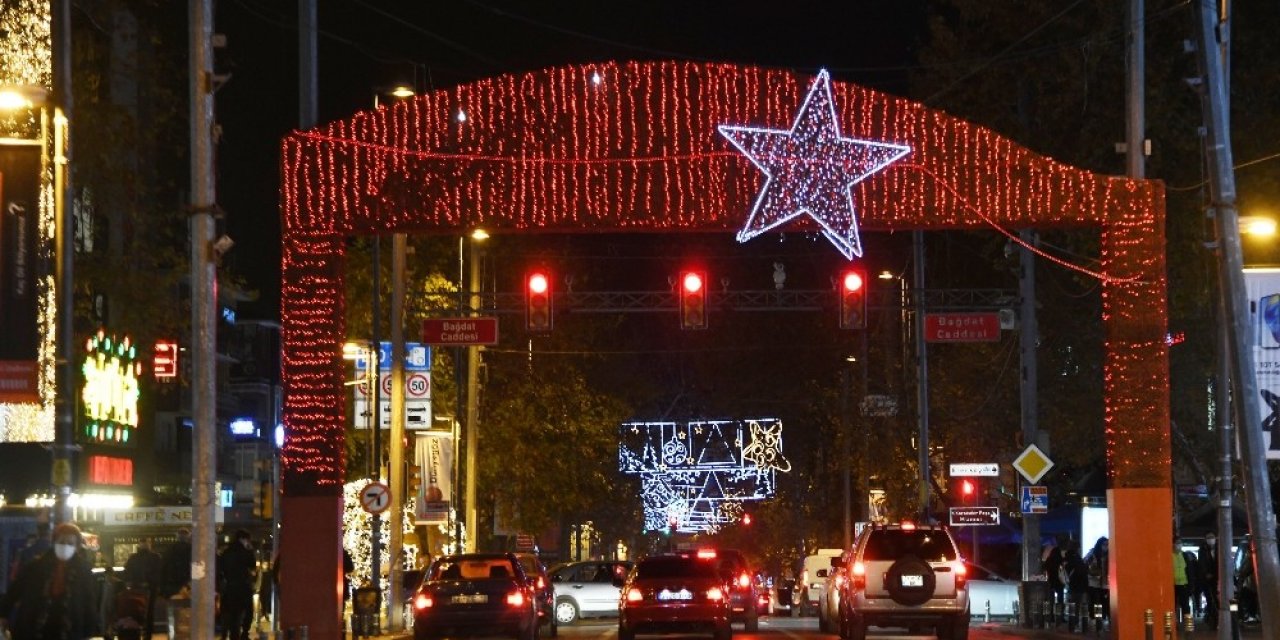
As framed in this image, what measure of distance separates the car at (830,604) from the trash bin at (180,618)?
11519mm

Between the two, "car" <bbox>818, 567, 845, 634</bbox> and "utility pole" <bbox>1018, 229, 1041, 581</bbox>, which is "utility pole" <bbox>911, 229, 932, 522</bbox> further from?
"car" <bbox>818, 567, 845, 634</bbox>

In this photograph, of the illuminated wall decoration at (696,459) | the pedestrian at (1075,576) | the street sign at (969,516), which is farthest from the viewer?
the illuminated wall decoration at (696,459)

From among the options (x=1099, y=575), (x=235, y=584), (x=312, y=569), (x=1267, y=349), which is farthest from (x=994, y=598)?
(x=312, y=569)

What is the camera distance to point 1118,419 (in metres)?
27.5

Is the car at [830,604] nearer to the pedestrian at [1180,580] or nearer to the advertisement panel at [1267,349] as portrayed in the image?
the pedestrian at [1180,580]

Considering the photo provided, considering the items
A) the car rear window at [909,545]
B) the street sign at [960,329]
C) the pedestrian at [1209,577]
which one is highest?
the street sign at [960,329]

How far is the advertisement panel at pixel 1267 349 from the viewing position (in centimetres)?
2425

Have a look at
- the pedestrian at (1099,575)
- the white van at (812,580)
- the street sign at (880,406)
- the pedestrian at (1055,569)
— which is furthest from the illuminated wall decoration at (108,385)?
the street sign at (880,406)

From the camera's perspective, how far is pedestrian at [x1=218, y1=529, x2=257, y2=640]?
27500 millimetres

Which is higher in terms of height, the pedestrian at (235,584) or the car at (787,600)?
the pedestrian at (235,584)

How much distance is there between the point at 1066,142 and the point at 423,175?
20.2m

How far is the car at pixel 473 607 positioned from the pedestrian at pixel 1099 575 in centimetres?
1265

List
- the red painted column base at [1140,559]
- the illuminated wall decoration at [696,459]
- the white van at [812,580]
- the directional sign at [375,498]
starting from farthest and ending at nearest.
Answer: the illuminated wall decoration at [696,459], the white van at [812,580], the directional sign at [375,498], the red painted column base at [1140,559]

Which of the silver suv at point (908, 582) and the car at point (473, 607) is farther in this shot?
the car at point (473, 607)
